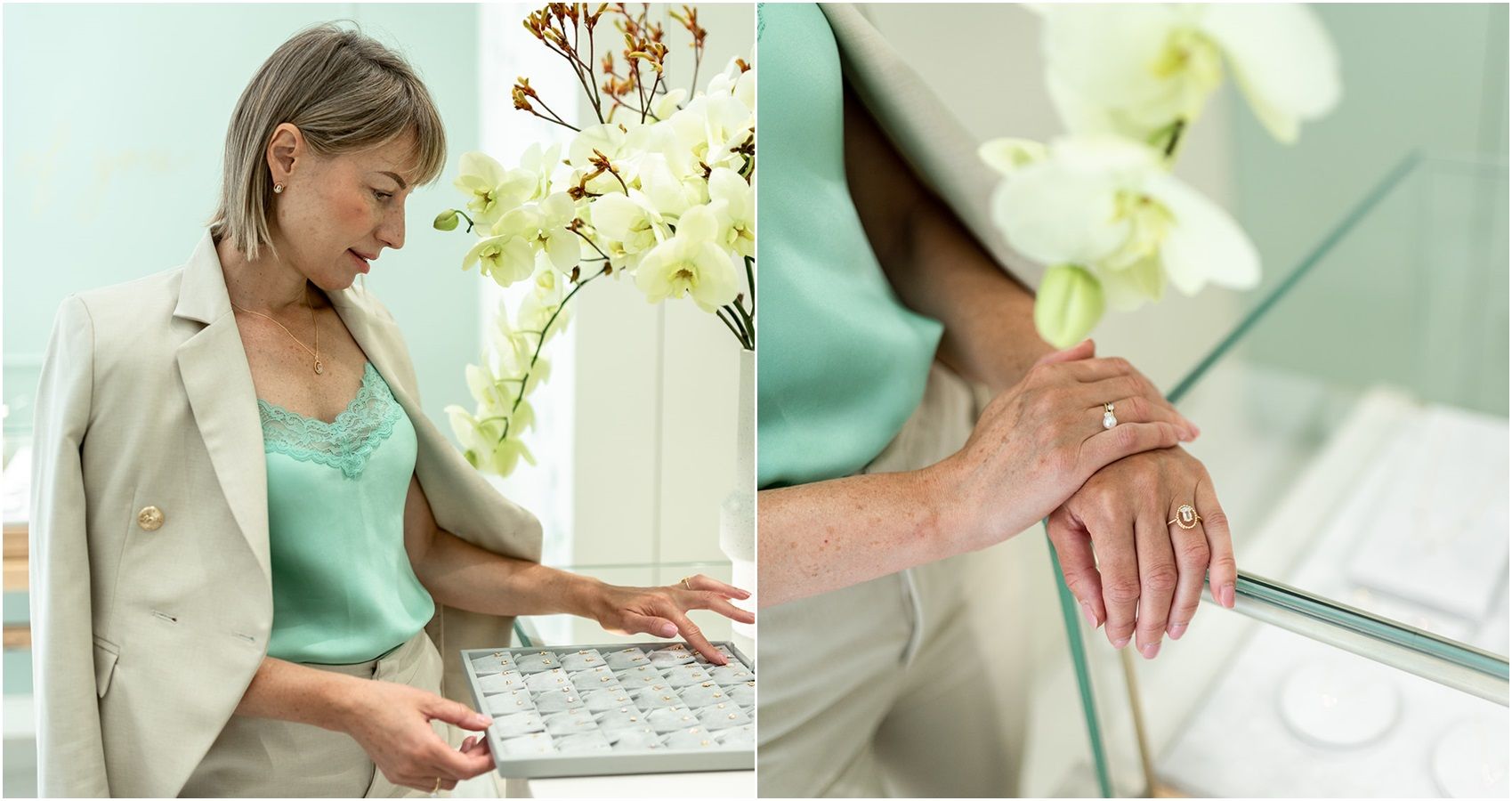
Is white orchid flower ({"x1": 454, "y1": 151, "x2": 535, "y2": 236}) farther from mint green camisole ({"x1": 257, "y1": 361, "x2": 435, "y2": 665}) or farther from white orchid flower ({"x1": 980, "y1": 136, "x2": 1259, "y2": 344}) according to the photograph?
white orchid flower ({"x1": 980, "y1": 136, "x2": 1259, "y2": 344})

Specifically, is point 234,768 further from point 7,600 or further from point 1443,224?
point 1443,224

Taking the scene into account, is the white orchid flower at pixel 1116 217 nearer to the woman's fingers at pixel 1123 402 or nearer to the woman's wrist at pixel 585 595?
the woman's fingers at pixel 1123 402

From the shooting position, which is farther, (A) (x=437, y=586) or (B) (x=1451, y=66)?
(B) (x=1451, y=66)

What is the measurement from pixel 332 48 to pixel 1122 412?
0.43 metres

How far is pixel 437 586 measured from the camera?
0.54 metres

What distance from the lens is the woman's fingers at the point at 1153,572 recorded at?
1.48 feet

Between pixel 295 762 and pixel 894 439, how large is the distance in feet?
1.19

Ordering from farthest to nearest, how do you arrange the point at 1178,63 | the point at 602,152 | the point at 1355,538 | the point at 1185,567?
1. the point at 1355,538
2. the point at 602,152
3. the point at 1185,567
4. the point at 1178,63

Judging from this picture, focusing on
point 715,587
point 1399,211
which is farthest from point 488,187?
point 1399,211

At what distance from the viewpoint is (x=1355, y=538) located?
1.41 metres

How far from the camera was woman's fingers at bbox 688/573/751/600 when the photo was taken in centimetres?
57

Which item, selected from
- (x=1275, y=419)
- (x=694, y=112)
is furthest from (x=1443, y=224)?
(x=694, y=112)

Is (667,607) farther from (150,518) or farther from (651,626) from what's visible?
(150,518)

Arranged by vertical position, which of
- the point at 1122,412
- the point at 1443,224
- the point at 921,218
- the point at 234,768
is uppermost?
the point at 1443,224
